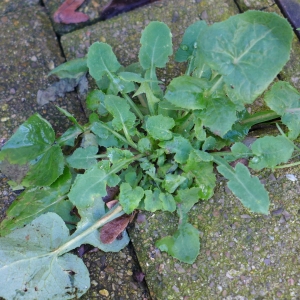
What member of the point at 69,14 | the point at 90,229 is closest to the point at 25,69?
the point at 69,14

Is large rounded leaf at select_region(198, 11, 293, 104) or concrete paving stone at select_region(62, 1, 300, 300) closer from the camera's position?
large rounded leaf at select_region(198, 11, 293, 104)

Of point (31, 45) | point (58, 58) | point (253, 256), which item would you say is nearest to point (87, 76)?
point (58, 58)

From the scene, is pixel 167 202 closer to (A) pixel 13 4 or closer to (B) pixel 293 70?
(B) pixel 293 70

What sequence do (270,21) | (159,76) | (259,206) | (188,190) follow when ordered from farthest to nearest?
(159,76), (188,190), (259,206), (270,21)

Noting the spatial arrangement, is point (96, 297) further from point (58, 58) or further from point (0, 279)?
point (58, 58)

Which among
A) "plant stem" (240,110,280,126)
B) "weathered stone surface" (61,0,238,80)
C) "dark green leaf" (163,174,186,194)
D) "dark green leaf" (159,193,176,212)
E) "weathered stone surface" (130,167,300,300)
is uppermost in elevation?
"weathered stone surface" (61,0,238,80)

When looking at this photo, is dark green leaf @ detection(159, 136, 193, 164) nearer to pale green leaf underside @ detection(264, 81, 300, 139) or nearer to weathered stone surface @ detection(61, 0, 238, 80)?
pale green leaf underside @ detection(264, 81, 300, 139)

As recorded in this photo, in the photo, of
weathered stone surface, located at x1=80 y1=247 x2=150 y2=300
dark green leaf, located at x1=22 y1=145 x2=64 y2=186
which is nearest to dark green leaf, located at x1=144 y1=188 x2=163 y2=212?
weathered stone surface, located at x1=80 y1=247 x2=150 y2=300
